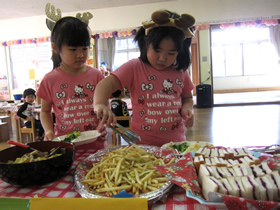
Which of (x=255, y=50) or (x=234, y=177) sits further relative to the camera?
(x=255, y=50)

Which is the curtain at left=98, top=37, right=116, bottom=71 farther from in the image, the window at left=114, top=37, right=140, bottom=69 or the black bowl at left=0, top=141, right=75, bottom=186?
the black bowl at left=0, top=141, right=75, bottom=186

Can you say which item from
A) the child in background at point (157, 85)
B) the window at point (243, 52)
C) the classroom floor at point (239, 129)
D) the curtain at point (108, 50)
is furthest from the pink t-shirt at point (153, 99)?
the window at point (243, 52)

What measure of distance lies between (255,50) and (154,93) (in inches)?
462

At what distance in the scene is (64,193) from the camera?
709mm

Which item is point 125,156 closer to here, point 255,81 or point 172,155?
point 172,155

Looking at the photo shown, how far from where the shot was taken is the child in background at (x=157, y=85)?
1124mm

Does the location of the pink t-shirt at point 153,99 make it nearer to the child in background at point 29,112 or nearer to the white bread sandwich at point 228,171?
the white bread sandwich at point 228,171

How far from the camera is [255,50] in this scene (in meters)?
11.1

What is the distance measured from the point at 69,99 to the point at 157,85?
1.75ft

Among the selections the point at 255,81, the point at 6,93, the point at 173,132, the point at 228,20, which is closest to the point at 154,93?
the point at 173,132

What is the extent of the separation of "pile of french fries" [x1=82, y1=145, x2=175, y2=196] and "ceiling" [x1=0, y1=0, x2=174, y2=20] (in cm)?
642

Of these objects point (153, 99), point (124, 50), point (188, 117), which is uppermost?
point (124, 50)

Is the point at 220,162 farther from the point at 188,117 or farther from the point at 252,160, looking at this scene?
the point at 188,117

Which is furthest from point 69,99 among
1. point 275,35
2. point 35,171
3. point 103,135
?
point 275,35
